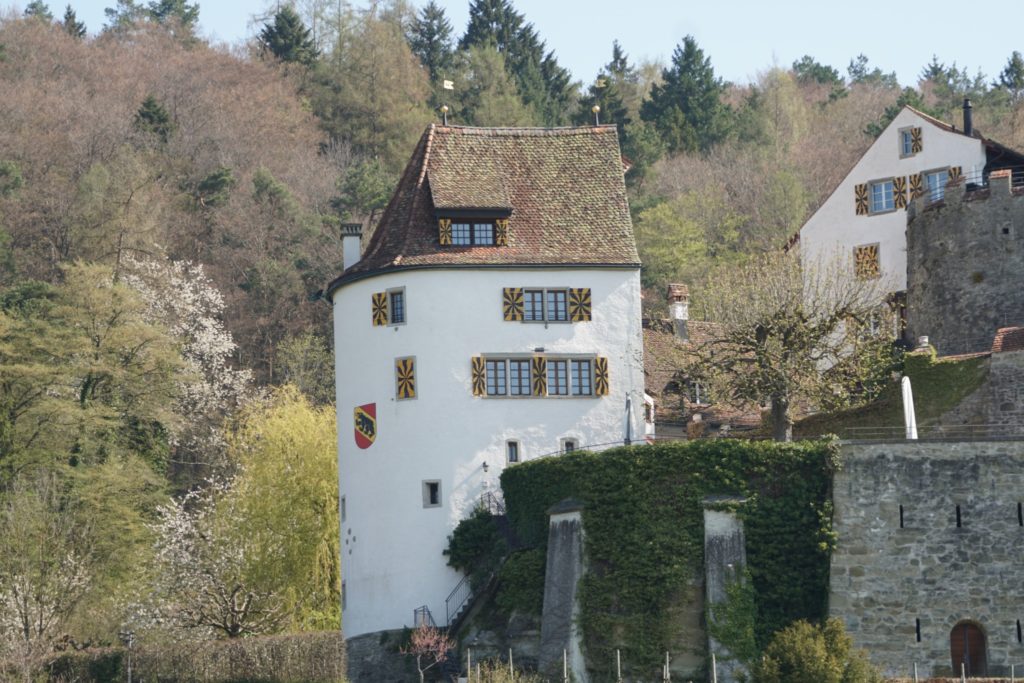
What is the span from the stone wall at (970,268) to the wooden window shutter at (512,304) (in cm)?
1348

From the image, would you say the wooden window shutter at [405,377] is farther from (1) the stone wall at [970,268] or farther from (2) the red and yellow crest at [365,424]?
(1) the stone wall at [970,268]

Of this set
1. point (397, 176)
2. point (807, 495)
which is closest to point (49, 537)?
point (807, 495)

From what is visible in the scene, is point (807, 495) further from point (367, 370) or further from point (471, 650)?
point (367, 370)

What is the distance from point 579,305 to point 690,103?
61.3 m

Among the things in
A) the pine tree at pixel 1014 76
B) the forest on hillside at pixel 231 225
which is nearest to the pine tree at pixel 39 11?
the forest on hillside at pixel 231 225

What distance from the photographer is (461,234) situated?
197 feet

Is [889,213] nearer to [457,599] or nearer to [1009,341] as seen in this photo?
[1009,341]

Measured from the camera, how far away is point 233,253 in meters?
94.8

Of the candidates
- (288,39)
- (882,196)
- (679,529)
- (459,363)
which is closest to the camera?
(679,529)

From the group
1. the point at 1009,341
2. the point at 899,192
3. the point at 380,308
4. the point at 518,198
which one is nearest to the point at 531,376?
the point at 380,308

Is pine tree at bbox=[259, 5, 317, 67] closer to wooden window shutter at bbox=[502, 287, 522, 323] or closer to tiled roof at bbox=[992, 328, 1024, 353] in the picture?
wooden window shutter at bbox=[502, 287, 522, 323]

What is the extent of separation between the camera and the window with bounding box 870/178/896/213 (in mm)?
72438

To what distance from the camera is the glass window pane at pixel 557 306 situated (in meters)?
59.5

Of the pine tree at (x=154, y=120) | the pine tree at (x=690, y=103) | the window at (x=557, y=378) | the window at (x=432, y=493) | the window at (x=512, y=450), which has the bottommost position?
the window at (x=432, y=493)
